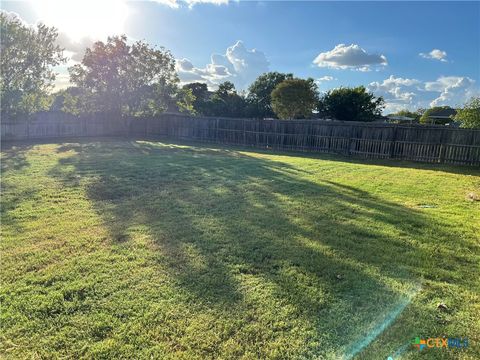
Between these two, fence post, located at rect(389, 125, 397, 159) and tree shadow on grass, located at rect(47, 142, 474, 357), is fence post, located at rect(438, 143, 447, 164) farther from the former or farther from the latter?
tree shadow on grass, located at rect(47, 142, 474, 357)

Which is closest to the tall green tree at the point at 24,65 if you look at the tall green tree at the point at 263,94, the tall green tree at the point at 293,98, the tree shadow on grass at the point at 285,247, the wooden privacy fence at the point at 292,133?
the wooden privacy fence at the point at 292,133

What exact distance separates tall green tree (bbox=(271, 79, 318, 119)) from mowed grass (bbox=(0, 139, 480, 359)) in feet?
75.8

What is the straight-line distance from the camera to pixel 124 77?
20.4 m

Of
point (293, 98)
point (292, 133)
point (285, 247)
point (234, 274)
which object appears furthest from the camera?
point (293, 98)

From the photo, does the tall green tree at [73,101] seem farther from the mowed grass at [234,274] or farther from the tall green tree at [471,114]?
the tall green tree at [471,114]

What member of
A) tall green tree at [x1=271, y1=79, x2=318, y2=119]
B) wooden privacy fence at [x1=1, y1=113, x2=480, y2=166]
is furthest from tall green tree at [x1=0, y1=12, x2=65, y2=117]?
tall green tree at [x1=271, y1=79, x2=318, y2=119]

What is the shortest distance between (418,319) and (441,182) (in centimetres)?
693

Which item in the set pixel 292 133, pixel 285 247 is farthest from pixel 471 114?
pixel 285 247

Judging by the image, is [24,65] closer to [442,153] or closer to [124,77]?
[124,77]

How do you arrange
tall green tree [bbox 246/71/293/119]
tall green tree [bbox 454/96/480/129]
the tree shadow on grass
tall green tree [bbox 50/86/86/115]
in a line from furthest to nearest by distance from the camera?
tall green tree [bbox 246/71/293/119], tall green tree [bbox 50/86/86/115], tall green tree [bbox 454/96/480/129], the tree shadow on grass

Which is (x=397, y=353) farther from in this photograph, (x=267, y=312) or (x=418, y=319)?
(x=267, y=312)

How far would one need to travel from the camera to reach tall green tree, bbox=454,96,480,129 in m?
12.2

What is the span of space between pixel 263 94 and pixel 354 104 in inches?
431

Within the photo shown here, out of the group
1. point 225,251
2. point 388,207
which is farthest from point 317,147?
point 225,251
